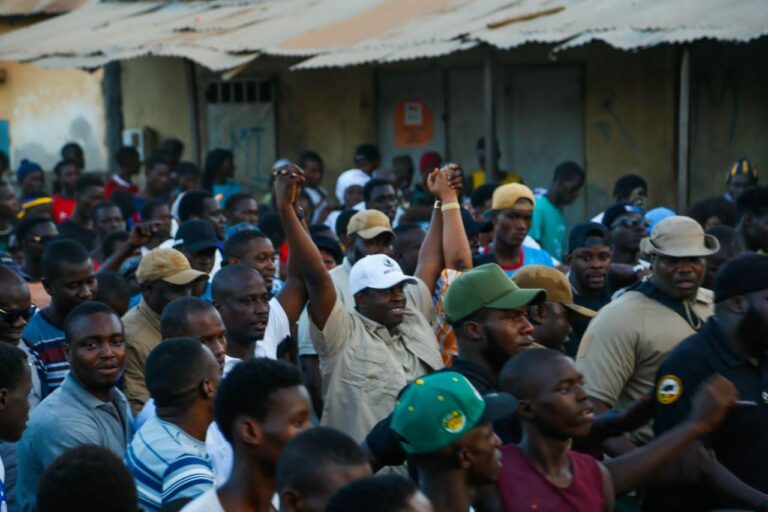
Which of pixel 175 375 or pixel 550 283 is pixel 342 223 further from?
pixel 175 375

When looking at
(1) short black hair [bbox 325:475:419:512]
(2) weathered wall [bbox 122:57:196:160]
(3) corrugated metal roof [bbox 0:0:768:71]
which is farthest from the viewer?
(2) weathered wall [bbox 122:57:196:160]

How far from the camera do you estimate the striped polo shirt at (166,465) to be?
158 inches

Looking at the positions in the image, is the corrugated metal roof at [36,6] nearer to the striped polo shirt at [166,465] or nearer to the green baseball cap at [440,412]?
the striped polo shirt at [166,465]

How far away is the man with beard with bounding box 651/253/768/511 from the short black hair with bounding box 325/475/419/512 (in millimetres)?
2030

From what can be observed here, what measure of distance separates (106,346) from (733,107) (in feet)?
29.9

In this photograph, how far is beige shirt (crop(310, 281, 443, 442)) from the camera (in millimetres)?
5465

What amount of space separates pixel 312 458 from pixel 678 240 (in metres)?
2.99

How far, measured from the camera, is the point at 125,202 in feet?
38.1

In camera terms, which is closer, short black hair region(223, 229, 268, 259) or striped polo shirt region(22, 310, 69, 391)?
striped polo shirt region(22, 310, 69, 391)

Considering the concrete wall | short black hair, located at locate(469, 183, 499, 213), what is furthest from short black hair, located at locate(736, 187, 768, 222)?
the concrete wall

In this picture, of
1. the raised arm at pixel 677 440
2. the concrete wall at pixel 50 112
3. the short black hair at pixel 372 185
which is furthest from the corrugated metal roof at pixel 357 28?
the raised arm at pixel 677 440

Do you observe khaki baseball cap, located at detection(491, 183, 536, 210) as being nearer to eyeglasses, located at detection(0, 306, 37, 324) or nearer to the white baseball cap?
the white baseball cap

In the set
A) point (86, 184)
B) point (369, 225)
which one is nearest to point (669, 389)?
point (369, 225)

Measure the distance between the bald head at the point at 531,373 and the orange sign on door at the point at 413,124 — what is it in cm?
1094
